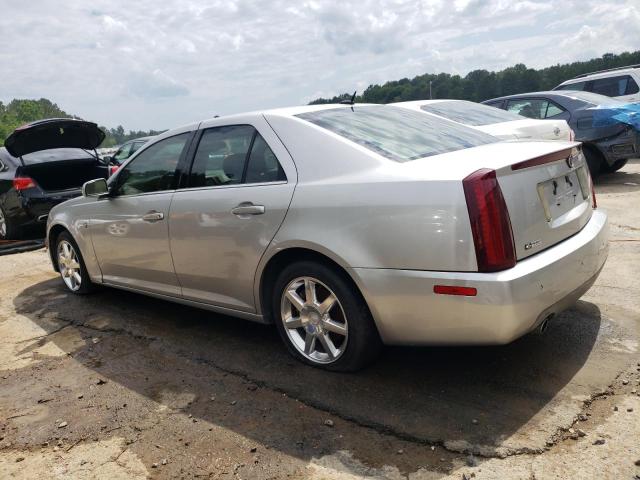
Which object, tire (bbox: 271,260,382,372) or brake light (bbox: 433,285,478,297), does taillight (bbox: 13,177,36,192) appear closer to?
tire (bbox: 271,260,382,372)

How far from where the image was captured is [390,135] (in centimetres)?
344

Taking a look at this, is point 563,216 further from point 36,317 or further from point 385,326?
point 36,317

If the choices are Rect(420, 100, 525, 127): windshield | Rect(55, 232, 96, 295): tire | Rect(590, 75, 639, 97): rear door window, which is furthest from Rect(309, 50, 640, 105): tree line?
Rect(55, 232, 96, 295): tire

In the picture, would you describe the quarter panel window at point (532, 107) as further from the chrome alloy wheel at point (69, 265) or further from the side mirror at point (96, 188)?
the chrome alloy wheel at point (69, 265)

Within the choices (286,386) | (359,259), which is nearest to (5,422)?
(286,386)

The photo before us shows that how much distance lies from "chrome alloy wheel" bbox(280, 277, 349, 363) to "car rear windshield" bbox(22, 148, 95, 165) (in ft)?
21.7

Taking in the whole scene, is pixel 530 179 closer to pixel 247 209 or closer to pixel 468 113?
pixel 247 209

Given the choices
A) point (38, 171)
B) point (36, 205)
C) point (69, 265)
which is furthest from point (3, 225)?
point (69, 265)

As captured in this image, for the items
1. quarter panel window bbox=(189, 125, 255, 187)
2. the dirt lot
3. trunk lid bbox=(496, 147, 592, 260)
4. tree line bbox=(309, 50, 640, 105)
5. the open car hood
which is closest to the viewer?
the dirt lot

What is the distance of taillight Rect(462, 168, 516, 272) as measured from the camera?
2594 millimetres

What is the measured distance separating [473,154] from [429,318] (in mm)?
936

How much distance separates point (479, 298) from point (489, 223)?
1.15ft

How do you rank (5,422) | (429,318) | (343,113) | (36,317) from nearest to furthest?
(429,318)
(5,422)
(343,113)
(36,317)

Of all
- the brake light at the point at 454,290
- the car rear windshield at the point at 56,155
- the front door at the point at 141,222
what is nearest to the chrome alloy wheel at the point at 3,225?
the car rear windshield at the point at 56,155
